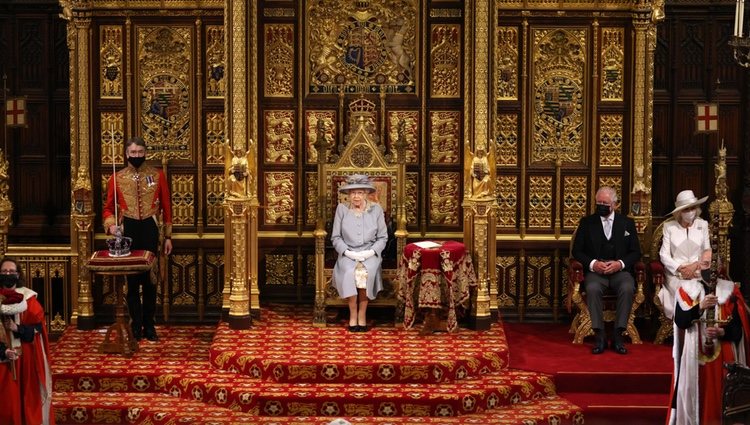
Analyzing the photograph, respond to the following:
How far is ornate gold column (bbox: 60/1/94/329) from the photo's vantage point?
574 inches

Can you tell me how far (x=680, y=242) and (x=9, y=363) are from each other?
6.33 metres

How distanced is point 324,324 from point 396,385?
63.7 inches

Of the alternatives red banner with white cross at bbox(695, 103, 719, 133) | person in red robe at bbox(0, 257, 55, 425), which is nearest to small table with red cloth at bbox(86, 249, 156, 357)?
person in red robe at bbox(0, 257, 55, 425)

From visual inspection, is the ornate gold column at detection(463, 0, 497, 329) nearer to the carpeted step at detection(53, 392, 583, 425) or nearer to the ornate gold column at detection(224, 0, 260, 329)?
the carpeted step at detection(53, 392, 583, 425)

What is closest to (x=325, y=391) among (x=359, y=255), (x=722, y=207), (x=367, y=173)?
(x=359, y=255)

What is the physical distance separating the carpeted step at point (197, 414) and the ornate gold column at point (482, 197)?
1495 millimetres

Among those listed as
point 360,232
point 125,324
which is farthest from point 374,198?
point 125,324

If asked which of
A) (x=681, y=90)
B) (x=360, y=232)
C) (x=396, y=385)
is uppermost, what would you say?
(x=681, y=90)

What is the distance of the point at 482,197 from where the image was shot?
14.1 meters

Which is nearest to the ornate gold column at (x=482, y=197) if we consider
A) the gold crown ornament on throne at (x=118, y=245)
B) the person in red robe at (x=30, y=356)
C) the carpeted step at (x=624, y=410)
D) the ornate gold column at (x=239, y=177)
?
the carpeted step at (x=624, y=410)

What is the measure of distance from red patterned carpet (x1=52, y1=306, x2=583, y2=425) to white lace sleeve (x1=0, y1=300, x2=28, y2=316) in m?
1.55

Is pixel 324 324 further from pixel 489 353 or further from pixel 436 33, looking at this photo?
pixel 436 33

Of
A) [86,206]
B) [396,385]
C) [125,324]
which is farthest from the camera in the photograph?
[86,206]

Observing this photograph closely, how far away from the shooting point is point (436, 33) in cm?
1480
